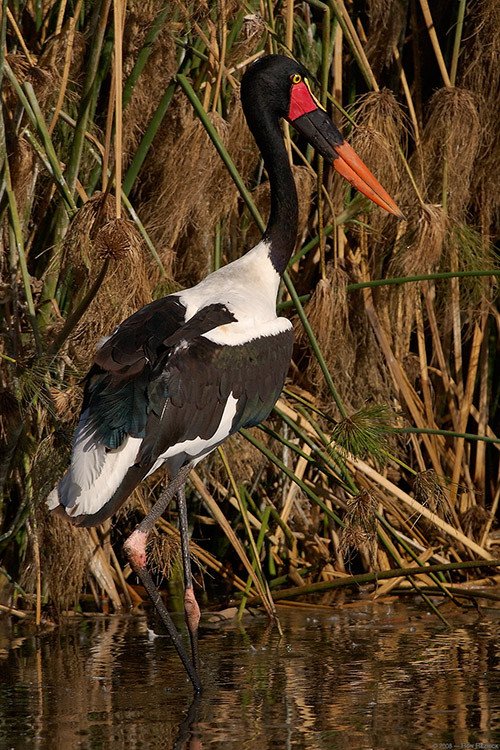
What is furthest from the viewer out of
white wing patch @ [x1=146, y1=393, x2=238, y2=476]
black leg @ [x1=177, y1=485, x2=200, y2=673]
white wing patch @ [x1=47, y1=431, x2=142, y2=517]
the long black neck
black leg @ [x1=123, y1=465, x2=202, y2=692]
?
the long black neck

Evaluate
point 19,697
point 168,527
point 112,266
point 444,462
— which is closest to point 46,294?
point 112,266

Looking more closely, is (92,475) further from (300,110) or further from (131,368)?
(300,110)

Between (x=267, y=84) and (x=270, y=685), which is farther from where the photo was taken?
(x=267, y=84)

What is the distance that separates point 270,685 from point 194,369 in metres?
1.15

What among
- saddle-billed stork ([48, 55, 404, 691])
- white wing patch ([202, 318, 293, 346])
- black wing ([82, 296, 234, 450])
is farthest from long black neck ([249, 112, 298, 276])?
black wing ([82, 296, 234, 450])

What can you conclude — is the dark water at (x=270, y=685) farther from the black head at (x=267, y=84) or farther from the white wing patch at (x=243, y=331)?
the black head at (x=267, y=84)

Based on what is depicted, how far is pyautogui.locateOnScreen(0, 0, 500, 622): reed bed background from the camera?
4410 mm

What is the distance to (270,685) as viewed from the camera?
13.2 feet

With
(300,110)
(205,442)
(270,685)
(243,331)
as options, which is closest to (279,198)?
(300,110)

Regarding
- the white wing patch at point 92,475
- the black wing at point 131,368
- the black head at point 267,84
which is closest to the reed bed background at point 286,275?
the black head at point 267,84

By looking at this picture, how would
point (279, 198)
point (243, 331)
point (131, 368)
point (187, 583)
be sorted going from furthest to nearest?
point (279, 198) < point (187, 583) < point (243, 331) < point (131, 368)

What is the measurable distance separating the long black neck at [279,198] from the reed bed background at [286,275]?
142 millimetres

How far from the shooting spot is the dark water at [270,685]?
3475 mm

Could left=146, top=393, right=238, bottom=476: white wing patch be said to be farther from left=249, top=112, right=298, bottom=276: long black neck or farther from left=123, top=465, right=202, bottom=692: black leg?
left=249, top=112, right=298, bottom=276: long black neck
